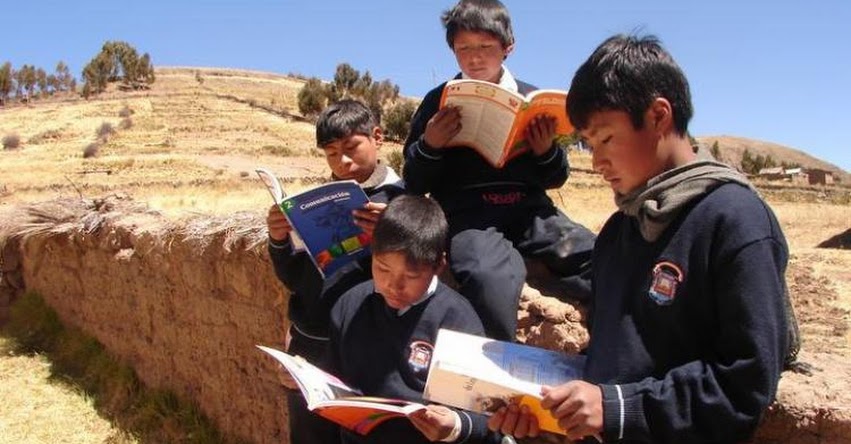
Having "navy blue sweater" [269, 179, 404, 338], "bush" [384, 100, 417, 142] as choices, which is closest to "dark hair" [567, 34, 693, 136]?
"navy blue sweater" [269, 179, 404, 338]

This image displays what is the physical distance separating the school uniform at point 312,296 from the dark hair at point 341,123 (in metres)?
0.18

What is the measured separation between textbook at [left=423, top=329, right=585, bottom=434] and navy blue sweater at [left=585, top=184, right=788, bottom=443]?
0.44 feet

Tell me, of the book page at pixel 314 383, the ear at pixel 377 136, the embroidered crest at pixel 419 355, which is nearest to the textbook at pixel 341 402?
the book page at pixel 314 383

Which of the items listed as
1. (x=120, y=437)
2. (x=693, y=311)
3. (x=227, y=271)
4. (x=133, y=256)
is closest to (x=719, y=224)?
(x=693, y=311)

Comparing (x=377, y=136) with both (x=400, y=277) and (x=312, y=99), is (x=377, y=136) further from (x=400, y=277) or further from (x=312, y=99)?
(x=312, y=99)

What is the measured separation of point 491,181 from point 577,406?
1209 mm

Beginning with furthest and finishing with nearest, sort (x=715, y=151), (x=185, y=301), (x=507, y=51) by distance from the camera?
(x=715, y=151), (x=185, y=301), (x=507, y=51)

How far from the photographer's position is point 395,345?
2.25 m

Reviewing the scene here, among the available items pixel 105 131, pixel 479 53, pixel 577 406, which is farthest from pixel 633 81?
pixel 105 131

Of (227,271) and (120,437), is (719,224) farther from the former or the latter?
(120,437)

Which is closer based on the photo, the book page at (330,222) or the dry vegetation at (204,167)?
the book page at (330,222)

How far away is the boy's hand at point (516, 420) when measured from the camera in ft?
5.52

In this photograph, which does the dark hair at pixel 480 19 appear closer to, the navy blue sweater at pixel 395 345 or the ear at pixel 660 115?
the navy blue sweater at pixel 395 345

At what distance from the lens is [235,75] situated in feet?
241
